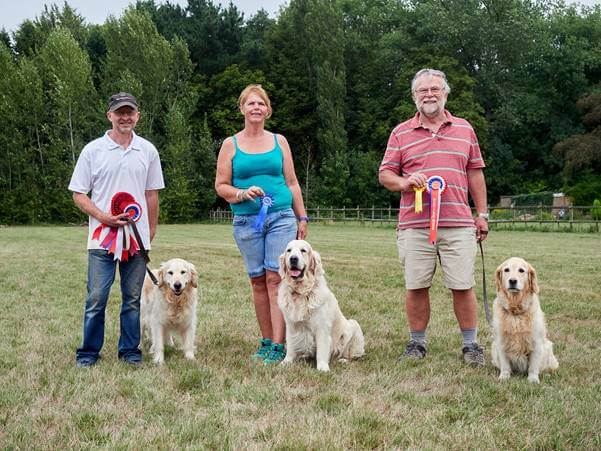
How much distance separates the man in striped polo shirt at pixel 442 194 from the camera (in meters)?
4.46

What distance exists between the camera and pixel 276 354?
185 inches

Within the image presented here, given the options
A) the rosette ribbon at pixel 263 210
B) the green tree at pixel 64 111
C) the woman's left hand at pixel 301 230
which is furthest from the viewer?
the green tree at pixel 64 111

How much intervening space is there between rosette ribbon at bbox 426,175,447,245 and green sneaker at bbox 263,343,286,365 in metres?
1.46

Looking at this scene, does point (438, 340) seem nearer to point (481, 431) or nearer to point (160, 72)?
point (481, 431)

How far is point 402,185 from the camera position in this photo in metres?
4.45

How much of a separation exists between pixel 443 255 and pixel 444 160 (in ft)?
2.36

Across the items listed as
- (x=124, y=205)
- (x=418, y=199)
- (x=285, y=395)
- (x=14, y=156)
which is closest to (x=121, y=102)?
(x=124, y=205)

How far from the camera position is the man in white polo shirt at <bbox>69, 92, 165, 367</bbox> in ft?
14.1

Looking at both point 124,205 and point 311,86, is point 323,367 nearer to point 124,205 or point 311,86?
point 124,205

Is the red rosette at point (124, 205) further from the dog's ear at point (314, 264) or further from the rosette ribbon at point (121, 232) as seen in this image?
the dog's ear at point (314, 264)

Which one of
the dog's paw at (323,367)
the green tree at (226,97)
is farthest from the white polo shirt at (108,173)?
the green tree at (226,97)

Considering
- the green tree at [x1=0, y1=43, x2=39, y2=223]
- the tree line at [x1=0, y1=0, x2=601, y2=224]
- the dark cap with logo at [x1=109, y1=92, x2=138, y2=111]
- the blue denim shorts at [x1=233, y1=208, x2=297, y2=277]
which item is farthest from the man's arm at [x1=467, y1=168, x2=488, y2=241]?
the green tree at [x1=0, y1=43, x2=39, y2=223]

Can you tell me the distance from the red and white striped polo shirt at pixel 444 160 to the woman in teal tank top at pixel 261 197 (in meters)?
0.87

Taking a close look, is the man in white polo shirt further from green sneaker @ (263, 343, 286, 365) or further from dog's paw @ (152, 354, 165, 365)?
green sneaker @ (263, 343, 286, 365)
